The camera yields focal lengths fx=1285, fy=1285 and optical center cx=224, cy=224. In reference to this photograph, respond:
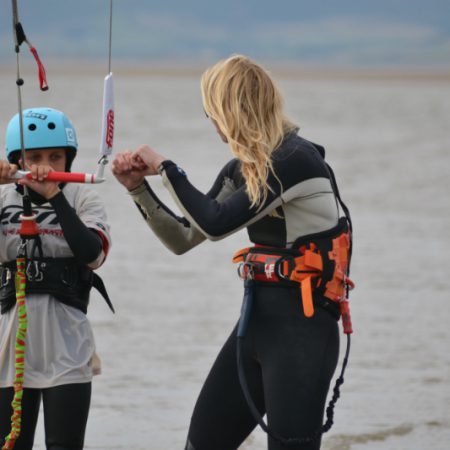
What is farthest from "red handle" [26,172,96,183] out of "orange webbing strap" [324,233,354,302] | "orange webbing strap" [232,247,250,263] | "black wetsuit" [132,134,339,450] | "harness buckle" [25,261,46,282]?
"orange webbing strap" [324,233,354,302]

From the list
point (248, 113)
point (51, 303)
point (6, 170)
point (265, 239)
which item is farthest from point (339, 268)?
point (6, 170)

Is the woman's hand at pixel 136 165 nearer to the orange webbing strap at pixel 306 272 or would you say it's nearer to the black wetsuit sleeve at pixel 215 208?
the black wetsuit sleeve at pixel 215 208

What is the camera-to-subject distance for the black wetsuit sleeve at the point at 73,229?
4.84 meters

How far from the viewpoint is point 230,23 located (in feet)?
478

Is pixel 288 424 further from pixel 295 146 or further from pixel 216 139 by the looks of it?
pixel 216 139

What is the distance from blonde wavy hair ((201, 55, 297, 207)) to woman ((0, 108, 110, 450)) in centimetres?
68

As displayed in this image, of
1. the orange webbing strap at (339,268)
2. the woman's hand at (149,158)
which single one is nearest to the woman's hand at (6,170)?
the woman's hand at (149,158)

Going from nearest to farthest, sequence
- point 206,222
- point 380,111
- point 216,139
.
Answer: point 206,222 < point 216,139 < point 380,111

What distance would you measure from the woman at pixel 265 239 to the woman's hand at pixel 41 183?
0.91 ft

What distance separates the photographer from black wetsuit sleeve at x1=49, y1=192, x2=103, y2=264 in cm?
484

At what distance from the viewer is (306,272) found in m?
4.76

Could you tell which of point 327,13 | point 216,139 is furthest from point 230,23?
point 216,139

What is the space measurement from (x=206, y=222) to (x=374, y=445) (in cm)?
305

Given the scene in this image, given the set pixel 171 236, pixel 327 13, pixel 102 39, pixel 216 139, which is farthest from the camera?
pixel 327 13
